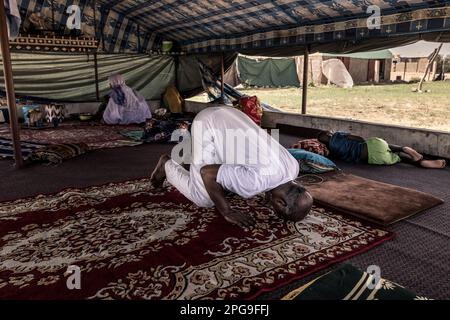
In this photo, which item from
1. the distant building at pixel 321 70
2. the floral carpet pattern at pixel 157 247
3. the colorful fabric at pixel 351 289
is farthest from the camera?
the distant building at pixel 321 70

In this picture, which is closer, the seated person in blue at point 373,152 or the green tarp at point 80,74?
the seated person in blue at point 373,152

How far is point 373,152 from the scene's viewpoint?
4.01 metres

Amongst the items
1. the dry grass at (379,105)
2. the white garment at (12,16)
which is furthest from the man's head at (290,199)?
the dry grass at (379,105)

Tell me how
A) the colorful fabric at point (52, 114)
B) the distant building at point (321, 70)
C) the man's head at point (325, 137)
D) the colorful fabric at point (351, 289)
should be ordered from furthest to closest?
1. the distant building at point (321, 70)
2. the colorful fabric at point (52, 114)
3. the man's head at point (325, 137)
4. the colorful fabric at point (351, 289)

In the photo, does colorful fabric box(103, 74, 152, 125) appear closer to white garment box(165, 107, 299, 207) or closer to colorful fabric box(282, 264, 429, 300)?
white garment box(165, 107, 299, 207)

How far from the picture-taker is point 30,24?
285 inches

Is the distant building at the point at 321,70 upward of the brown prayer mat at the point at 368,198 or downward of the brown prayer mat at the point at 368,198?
upward

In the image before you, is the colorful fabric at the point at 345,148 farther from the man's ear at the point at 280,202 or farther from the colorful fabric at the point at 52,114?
the colorful fabric at the point at 52,114

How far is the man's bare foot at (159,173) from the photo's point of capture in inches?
116

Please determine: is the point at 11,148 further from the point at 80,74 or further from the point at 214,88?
the point at 214,88

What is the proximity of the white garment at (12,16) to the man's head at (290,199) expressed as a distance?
3.16m

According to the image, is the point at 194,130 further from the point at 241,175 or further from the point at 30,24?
the point at 30,24

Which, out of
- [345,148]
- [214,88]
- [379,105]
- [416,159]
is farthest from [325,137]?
[379,105]

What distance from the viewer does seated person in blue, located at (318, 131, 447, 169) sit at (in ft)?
13.1
